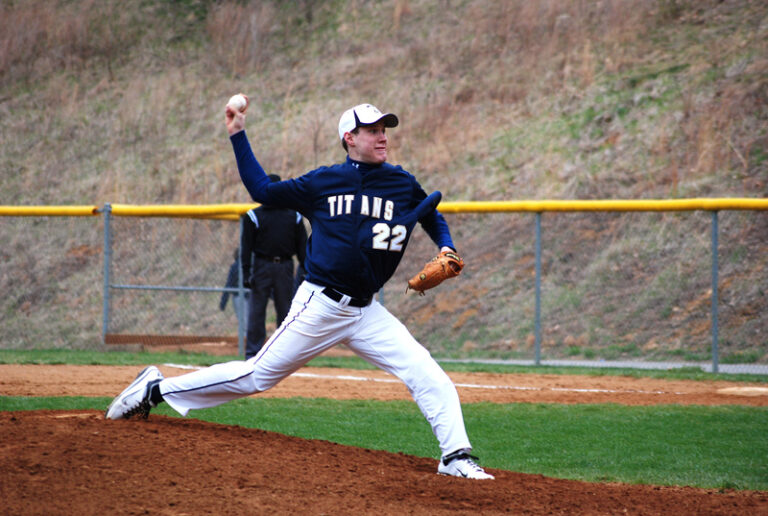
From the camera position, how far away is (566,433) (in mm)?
7133

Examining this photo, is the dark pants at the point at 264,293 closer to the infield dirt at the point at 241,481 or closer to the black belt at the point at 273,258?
the black belt at the point at 273,258

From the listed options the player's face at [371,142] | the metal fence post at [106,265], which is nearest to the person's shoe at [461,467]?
the player's face at [371,142]

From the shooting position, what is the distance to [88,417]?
5461 mm

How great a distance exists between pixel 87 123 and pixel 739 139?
1610 cm

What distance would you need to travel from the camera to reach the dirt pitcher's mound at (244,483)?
400 centimetres

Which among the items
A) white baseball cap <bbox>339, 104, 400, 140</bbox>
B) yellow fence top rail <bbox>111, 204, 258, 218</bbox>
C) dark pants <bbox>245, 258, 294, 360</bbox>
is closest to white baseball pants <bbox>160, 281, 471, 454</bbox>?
white baseball cap <bbox>339, 104, 400, 140</bbox>

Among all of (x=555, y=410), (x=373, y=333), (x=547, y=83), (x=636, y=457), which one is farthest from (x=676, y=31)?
(x=373, y=333)

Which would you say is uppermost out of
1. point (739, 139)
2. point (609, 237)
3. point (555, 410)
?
point (739, 139)

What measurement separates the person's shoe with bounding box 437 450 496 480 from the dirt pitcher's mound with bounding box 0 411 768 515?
0.25 ft

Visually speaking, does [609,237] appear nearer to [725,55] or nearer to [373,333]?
[725,55]

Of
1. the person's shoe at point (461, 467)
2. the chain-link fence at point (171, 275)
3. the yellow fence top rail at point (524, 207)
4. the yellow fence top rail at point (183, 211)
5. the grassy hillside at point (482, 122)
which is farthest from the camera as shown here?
the chain-link fence at point (171, 275)

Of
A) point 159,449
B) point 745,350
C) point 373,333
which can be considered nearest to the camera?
point 159,449

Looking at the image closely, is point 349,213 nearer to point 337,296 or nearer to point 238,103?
point 337,296

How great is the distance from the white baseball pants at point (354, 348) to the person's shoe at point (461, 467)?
4 cm
